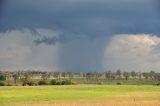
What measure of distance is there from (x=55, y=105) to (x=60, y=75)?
15846 centimetres

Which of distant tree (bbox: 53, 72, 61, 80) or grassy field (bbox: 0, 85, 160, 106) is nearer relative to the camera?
grassy field (bbox: 0, 85, 160, 106)

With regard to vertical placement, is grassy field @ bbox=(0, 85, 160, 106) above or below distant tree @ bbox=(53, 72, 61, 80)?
below

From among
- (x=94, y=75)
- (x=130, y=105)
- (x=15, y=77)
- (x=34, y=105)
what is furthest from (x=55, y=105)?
(x=94, y=75)

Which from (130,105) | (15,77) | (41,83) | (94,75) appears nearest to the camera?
(130,105)

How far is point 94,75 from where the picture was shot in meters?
193

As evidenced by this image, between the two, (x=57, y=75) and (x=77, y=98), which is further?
(x=57, y=75)

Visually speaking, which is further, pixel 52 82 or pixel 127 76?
pixel 127 76

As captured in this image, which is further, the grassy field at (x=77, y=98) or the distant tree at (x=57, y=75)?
the distant tree at (x=57, y=75)

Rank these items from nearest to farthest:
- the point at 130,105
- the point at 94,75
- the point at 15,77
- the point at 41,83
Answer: the point at 130,105, the point at 41,83, the point at 15,77, the point at 94,75

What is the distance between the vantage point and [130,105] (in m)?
35.3

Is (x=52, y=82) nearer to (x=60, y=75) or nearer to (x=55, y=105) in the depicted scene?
(x=60, y=75)

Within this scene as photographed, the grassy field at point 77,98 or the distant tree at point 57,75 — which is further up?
the distant tree at point 57,75

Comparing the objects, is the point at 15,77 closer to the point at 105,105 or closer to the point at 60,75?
the point at 60,75

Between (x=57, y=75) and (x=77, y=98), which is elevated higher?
(x=57, y=75)
